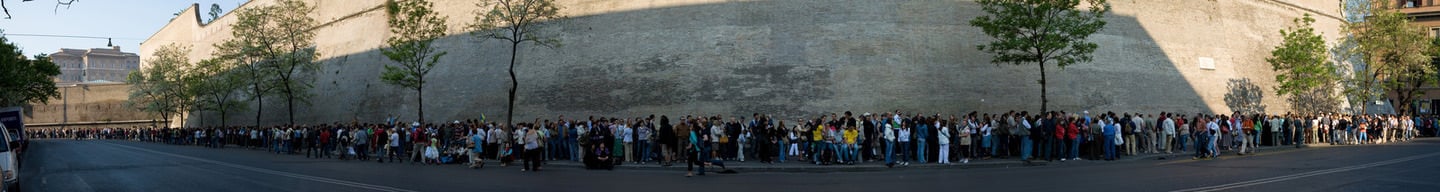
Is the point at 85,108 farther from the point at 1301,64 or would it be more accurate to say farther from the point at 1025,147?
the point at 1301,64

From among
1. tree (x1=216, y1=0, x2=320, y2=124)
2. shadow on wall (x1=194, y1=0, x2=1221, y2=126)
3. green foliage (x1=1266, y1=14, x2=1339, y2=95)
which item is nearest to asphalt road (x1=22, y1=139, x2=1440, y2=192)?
shadow on wall (x1=194, y1=0, x2=1221, y2=126)

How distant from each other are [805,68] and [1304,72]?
2002cm

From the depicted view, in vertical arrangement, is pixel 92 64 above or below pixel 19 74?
above

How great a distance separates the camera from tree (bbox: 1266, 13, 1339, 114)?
110ft

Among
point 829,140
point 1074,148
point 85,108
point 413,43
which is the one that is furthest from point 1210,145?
point 85,108

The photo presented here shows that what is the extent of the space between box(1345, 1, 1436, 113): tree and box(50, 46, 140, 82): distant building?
20341 cm

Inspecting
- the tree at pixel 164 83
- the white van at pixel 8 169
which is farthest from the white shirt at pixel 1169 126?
the tree at pixel 164 83

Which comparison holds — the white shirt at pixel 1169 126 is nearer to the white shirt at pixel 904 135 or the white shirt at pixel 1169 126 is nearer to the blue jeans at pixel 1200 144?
the blue jeans at pixel 1200 144

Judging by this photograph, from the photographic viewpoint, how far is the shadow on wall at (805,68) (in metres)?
28.9

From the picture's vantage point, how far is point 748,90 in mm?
29125

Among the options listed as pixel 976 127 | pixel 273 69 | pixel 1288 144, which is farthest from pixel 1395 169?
pixel 273 69

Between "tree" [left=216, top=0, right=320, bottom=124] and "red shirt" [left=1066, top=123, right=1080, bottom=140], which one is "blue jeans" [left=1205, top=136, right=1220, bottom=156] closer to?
"red shirt" [left=1066, top=123, right=1080, bottom=140]

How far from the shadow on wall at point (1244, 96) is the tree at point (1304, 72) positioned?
2.66 feet

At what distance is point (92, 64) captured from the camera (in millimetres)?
177500
